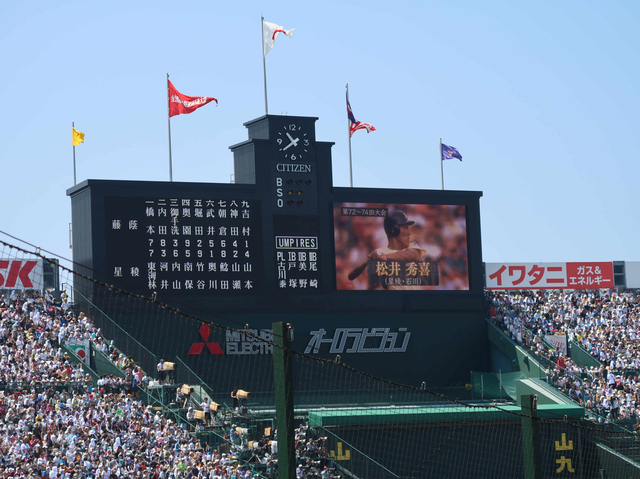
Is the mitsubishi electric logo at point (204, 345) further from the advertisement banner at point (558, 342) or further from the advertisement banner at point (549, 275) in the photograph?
the advertisement banner at point (549, 275)

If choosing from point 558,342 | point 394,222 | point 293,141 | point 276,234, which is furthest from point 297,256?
point 558,342

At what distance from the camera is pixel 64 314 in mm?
34562

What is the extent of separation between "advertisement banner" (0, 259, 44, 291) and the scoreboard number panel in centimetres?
412

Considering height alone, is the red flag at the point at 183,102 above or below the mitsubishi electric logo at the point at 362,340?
above

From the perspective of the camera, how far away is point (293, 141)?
1460 inches

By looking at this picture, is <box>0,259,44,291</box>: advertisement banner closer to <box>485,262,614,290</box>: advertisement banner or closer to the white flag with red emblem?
the white flag with red emblem

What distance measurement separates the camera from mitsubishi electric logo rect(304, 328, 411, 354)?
37656mm

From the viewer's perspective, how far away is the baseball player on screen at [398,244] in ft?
127

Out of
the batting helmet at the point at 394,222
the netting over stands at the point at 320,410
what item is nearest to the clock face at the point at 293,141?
the batting helmet at the point at 394,222

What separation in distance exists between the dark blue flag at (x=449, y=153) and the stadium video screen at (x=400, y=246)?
11.9 ft

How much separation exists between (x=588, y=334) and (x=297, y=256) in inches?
582

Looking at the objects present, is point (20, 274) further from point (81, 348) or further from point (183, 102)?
point (183, 102)

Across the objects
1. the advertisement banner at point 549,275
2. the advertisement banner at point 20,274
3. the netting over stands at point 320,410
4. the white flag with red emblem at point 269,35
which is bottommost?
the netting over stands at point 320,410

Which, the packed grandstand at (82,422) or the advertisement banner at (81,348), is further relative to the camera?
the advertisement banner at (81,348)
